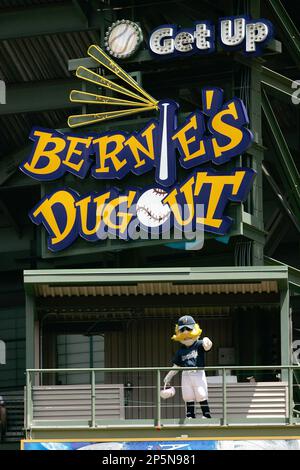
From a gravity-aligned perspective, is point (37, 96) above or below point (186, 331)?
above

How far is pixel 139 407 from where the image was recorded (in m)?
51.1

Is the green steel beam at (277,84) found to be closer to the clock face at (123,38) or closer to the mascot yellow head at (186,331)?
the clock face at (123,38)

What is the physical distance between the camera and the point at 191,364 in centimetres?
4594

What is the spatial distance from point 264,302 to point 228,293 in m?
0.97

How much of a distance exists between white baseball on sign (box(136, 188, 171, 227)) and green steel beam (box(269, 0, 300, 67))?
6.69m

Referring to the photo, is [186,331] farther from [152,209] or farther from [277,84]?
[277,84]

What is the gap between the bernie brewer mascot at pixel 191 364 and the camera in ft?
150

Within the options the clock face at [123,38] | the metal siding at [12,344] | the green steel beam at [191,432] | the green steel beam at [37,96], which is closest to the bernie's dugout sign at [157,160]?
the clock face at [123,38]

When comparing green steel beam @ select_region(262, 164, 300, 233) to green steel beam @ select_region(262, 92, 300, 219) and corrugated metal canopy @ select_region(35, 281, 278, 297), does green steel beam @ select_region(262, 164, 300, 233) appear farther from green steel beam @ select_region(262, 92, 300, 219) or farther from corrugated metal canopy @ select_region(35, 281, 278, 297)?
corrugated metal canopy @ select_region(35, 281, 278, 297)

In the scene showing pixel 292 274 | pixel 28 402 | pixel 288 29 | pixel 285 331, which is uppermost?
pixel 288 29

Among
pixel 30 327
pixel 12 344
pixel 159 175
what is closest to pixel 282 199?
pixel 159 175

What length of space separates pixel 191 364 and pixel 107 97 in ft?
31.9
